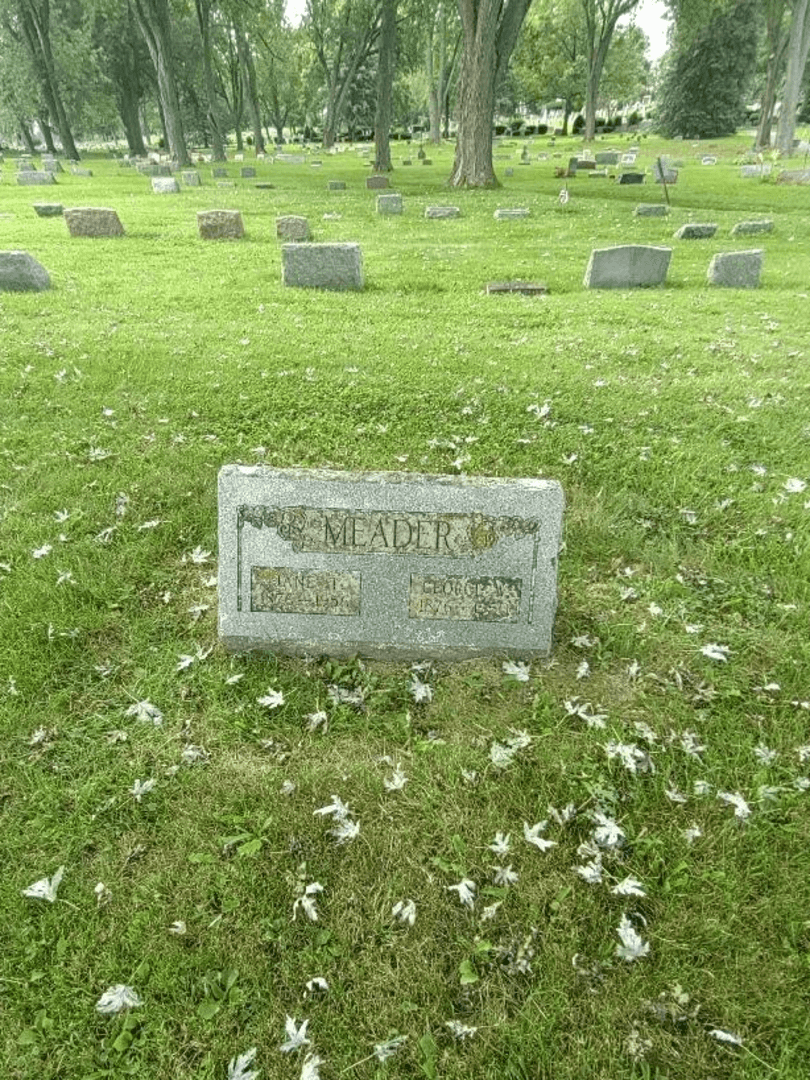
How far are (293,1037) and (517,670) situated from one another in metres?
1.98

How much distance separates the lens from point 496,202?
19875 mm

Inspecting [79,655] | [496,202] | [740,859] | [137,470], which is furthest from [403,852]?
[496,202]

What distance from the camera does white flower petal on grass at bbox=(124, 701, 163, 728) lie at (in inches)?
132

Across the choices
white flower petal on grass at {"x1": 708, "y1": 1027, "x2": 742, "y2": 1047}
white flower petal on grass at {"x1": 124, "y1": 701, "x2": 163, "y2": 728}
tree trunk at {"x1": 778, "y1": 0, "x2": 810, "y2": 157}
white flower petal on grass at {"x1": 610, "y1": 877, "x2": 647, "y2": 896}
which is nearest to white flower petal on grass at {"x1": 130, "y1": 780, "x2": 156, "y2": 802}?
white flower petal on grass at {"x1": 124, "y1": 701, "x2": 163, "y2": 728}

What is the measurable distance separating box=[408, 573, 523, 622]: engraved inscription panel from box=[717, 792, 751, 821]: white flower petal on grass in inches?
50.2

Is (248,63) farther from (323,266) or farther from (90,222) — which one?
(323,266)

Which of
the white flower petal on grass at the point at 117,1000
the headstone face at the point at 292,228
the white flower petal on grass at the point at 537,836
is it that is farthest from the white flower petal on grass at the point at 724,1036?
the headstone face at the point at 292,228

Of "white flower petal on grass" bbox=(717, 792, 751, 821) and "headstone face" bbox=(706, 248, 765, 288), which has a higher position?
"headstone face" bbox=(706, 248, 765, 288)

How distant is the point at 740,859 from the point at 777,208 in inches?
902

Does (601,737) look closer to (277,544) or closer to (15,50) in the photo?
(277,544)

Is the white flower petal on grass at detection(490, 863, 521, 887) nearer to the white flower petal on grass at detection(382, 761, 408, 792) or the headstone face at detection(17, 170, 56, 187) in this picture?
the white flower petal on grass at detection(382, 761, 408, 792)

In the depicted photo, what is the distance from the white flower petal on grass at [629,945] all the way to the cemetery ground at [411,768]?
1 cm

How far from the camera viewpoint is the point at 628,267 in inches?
430

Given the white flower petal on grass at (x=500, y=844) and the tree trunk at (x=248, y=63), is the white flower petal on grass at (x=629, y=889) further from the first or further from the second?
the tree trunk at (x=248, y=63)
